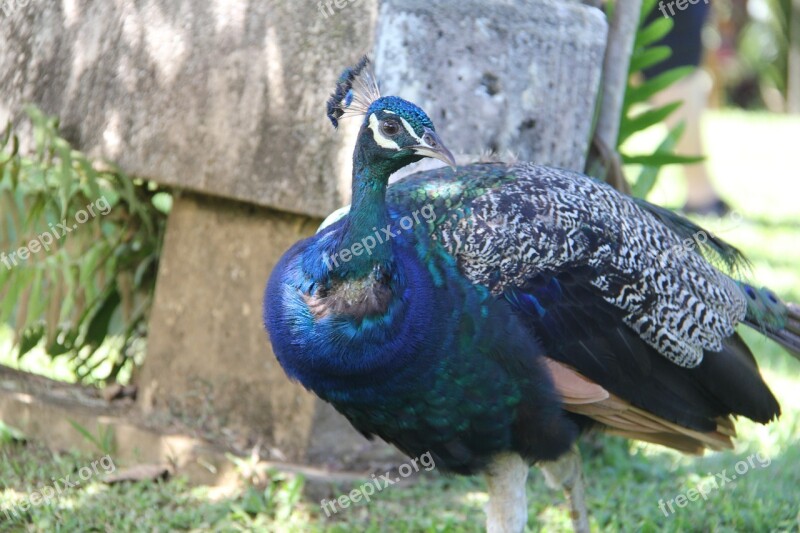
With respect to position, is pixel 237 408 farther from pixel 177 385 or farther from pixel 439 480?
pixel 439 480

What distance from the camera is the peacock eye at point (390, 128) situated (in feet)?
7.86

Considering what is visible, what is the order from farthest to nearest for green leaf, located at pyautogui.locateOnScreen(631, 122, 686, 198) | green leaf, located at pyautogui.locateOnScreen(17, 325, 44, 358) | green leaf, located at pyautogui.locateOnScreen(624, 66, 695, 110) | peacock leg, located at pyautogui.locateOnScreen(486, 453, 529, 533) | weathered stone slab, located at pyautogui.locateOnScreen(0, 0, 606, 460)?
green leaf, located at pyautogui.locateOnScreen(624, 66, 695, 110)
green leaf, located at pyautogui.locateOnScreen(631, 122, 686, 198)
green leaf, located at pyautogui.locateOnScreen(17, 325, 44, 358)
weathered stone slab, located at pyautogui.locateOnScreen(0, 0, 606, 460)
peacock leg, located at pyautogui.locateOnScreen(486, 453, 529, 533)

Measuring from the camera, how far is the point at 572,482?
10.1 ft

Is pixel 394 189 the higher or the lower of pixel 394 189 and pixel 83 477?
the higher

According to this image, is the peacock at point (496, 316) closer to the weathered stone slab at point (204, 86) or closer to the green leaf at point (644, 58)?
the weathered stone slab at point (204, 86)

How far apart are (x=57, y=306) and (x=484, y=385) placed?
191 cm

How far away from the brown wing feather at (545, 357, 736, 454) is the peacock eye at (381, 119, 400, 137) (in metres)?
0.69

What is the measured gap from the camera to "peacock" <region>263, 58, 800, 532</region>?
2.46 meters

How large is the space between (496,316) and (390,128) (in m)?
0.52

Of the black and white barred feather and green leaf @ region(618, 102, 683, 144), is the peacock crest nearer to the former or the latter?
the black and white barred feather

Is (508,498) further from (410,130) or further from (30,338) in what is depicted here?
(30,338)

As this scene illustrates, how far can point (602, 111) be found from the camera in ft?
12.4

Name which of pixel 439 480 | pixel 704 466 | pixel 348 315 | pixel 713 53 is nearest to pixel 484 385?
pixel 348 315

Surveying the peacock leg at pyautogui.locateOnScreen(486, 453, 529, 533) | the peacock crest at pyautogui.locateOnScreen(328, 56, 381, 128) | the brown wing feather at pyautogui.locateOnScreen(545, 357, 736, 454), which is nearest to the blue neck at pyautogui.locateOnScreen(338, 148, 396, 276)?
the peacock crest at pyautogui.locateOnScreen(328, 56, 381, 128)
